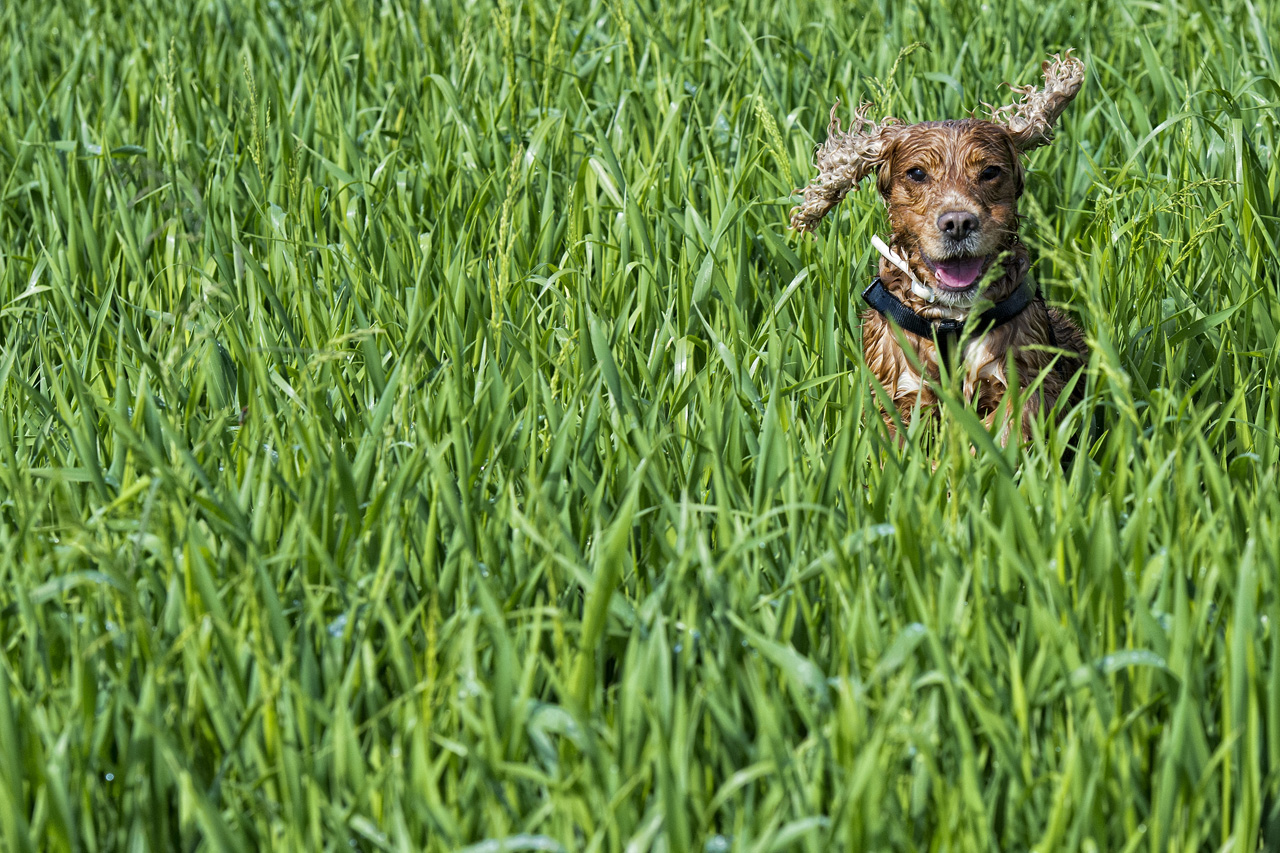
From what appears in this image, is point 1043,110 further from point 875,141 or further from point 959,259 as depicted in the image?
point 959,259

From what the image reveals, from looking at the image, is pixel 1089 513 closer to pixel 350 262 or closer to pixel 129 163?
pixel 350 262

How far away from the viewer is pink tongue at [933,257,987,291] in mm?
3203

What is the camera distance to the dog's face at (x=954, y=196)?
317 cm

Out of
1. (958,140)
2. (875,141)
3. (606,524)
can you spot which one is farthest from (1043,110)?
(606,524)

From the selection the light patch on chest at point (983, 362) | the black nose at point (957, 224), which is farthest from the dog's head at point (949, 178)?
the light patch on chest at point (983, 362)

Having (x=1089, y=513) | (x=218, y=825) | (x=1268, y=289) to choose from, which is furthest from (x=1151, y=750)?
(x=1268, y=289)

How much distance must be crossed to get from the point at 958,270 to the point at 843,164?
1.55 ft

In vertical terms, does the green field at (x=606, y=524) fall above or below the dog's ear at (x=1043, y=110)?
below

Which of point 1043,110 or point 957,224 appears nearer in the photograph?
point 957,224

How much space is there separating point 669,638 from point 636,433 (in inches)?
18.5

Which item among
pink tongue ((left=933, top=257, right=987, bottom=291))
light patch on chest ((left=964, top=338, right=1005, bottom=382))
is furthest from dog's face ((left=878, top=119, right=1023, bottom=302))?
light patch on chest ((left=964, top=338, right=1005, bottom=382))

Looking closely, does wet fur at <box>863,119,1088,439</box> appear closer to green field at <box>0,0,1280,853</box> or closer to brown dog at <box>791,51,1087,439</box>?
brown dog at <box>791,51,1087,439</box>

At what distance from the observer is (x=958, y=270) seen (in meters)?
3.22

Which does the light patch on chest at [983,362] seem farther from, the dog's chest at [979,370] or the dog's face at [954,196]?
the dog's face at [954,196]
